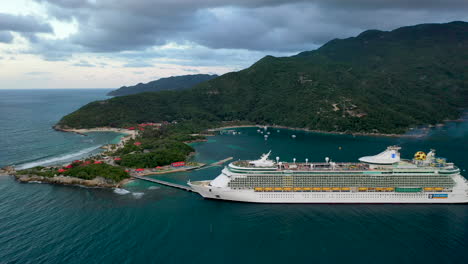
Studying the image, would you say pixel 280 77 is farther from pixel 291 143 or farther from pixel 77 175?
pixel 77 175

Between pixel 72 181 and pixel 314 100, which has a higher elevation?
pixel 314 100

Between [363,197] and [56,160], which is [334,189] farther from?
[56,160]

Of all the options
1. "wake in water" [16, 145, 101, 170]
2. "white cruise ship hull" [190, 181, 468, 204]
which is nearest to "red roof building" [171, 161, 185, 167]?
"white cruise ship hull" [190, 181, 468, 204]

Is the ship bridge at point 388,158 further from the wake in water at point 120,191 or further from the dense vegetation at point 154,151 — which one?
the dense vegetation at point 154,151

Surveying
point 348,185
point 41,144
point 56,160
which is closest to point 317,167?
point 348,185

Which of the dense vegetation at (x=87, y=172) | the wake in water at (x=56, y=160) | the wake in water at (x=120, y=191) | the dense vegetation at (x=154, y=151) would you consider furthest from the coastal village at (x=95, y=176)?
the wake in water at (x=56, y=160)
